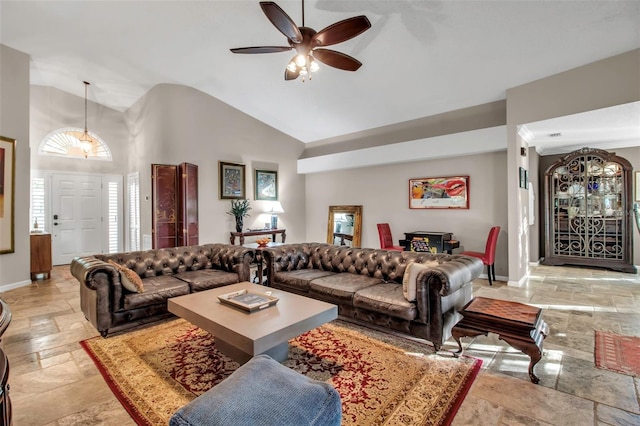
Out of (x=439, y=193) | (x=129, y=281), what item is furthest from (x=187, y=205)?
(x=439, y=193)

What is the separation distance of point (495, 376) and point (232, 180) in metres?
6.03

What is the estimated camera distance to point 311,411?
100cm

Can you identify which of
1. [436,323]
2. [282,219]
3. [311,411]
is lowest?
[436,323]

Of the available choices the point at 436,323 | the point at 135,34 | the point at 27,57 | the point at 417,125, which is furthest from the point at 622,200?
the point at 27,57

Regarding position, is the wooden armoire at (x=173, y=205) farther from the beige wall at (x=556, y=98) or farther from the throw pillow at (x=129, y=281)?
the beige wall at (x=556, y=98)

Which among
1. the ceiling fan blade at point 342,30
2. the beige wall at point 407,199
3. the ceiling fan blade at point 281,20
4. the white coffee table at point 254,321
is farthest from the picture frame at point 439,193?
the white coffee table at point 254,321

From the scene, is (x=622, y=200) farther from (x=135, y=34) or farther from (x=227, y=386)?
(x=135, y=34)

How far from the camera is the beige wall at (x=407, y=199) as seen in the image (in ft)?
18.1

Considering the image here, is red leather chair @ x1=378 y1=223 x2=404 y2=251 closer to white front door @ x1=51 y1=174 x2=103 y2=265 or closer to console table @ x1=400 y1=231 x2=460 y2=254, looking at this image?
console table @ x1=400 y1=231 x2=460 y2=254

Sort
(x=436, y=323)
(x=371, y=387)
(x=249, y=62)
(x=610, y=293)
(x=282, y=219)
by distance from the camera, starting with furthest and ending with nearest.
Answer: (x=282, y=219)
(x=249, y=62)
(x=610, y=293)
(x=436, y=323)
(x=371, y=387)

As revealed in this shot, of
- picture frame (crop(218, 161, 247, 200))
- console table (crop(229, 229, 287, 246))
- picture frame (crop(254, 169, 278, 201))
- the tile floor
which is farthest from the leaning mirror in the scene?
the tile floor

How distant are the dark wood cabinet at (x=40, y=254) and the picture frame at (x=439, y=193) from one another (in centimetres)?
685

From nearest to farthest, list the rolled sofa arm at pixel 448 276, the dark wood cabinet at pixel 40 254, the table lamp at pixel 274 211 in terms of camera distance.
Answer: the rolled sofa arm at pixel 448 276 → the dark wood cabinet at pixel 40 254 → the table lamp at pixel 274 211

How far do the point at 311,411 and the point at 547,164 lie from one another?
27.4 feet
